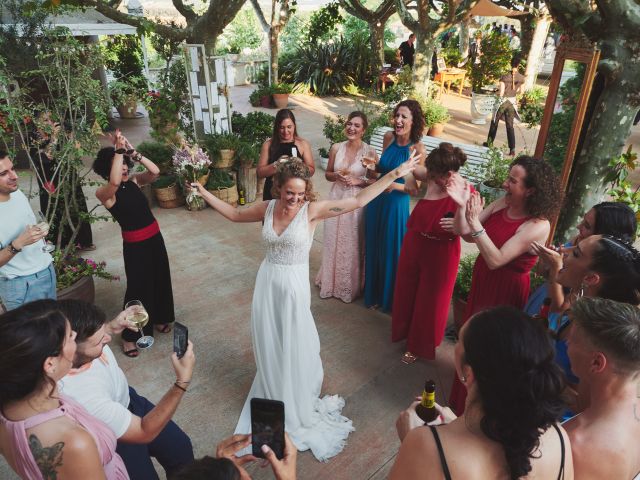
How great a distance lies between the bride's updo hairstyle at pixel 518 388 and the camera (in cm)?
128

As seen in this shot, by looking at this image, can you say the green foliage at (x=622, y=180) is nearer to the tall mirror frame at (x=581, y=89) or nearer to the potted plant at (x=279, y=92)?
the tall mirror frame at (x=581, y=89)

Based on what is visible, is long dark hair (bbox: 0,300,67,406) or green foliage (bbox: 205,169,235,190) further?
green foliage (bbox: 205,169,235,190)

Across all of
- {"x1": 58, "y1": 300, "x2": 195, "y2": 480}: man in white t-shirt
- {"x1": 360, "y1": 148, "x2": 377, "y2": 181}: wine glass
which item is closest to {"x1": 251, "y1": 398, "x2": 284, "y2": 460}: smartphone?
{"x1": 58, "y1": 300, "x2": 195, "y2": 480}: man in white t-shirt

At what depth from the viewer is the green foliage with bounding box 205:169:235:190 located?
7129 mm

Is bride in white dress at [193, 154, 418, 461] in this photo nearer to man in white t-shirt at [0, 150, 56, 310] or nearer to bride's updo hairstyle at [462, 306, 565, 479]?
man in white t-shirt at [0, 150, 56, 310]

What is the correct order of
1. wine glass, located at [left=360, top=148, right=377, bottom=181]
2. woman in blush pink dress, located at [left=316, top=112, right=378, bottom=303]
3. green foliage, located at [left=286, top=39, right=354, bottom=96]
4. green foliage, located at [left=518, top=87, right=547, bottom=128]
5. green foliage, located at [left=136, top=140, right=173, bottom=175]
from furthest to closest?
green foliage, located at [left=286, top=39, right=354, bottom=96] < green foliage, located at [left=518, top=87, right=547, bottom=128] < green foliage, located at [left=136, top=140, right=173, bottom=175] < woman in blush pink dress, located at [left=316, top=112, right=378, bottom=303] < wine glass, located at [left=360, top=148, right=377, bottom=181]

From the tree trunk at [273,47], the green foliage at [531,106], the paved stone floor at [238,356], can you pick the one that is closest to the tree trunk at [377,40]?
the tree trunk at [273,47]

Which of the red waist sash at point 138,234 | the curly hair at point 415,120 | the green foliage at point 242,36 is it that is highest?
the green foliage at point 242,36

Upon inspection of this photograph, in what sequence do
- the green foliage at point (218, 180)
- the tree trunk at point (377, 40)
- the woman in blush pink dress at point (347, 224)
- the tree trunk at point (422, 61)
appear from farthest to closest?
the tree trunk at point (377, 40), the tree trunk at point (422, 61), the green foliage at point (218, 180), the woman in blush pink dress at point (347, 224)

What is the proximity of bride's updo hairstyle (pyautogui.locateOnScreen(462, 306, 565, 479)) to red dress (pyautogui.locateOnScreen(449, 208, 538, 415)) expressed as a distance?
5.70 feet

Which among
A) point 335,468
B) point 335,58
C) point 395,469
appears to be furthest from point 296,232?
point 335,58

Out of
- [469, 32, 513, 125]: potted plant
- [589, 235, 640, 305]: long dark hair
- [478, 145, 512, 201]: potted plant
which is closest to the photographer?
[589, 235, 640, 305]: long dark hair

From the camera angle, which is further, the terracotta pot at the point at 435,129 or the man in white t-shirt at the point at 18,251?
the terracotta pot at the point at 435,129

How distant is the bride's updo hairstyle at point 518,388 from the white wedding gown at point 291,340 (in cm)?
184
